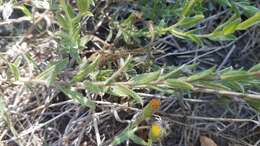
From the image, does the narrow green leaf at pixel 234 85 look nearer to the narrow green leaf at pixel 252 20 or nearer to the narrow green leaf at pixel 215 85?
the narrow green leaf at pixel 215 85

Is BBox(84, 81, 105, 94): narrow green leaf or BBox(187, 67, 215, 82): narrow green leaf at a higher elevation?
BBox(187, 67, 215, 82): narrow green leaf

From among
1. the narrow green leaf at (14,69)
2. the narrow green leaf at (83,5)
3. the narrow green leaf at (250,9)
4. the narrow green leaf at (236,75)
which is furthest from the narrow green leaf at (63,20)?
the narrow green leaf at (250,9)

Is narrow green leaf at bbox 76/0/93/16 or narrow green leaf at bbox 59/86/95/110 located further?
narrow green leaf at bbox 59/86/95/110

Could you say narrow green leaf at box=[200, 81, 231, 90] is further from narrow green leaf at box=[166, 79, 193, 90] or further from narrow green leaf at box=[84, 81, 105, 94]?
narrow green leaf at box=[84, 81, 105, 94]

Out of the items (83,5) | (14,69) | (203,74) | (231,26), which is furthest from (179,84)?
(14,69)

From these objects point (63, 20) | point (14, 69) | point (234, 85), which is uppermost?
point (63, 20)

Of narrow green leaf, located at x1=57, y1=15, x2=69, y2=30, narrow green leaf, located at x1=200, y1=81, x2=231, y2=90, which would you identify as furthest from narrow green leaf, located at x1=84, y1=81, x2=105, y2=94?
narrow green leaf, located at x1=200, y1=81, x2=231, y2=90

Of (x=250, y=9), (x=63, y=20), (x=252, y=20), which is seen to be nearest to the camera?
(x=252, y=20)

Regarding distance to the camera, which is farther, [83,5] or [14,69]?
[14,69]

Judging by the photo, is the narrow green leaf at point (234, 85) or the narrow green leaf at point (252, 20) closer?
the narrow green leaf at point (252, 20)

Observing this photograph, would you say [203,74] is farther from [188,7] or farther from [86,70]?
[86,70]

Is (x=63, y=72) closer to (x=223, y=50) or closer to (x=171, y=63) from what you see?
(x=171, y=63)

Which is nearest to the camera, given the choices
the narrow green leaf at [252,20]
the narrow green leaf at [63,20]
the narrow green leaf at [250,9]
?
the narrow green leaf at [252,20]
